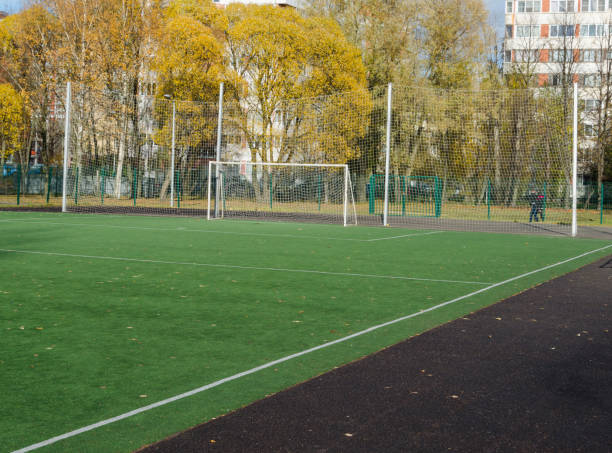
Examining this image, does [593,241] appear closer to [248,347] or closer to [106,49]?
[248,347]

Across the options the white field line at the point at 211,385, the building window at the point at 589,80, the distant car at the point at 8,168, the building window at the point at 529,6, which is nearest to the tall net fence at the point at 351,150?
the building window at the point at 589,80

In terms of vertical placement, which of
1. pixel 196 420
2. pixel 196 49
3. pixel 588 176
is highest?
pixel 196 49

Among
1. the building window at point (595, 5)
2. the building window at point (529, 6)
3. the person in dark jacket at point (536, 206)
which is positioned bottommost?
the person in dark jacket at point (536, 206)

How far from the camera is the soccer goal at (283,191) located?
3195 cm

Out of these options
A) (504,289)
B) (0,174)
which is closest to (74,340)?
(504,289)

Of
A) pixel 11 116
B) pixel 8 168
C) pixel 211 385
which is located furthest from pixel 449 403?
pixel 8 168

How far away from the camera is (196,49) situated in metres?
38.4

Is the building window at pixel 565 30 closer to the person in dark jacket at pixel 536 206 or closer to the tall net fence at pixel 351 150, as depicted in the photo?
the tall net fence at pixel 351 150

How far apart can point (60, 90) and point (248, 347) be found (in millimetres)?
36668

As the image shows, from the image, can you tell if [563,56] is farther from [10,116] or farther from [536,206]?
[10,116]

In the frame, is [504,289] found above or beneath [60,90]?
beneath

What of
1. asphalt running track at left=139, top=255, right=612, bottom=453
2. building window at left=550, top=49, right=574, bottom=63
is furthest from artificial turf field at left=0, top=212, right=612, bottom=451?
building window at left=550, top=49, right=574, bottom=63

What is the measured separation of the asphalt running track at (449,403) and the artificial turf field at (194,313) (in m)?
0.29

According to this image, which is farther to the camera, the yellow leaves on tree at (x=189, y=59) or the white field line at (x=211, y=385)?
the yellow leaves on tree at (x=189, y=59)
